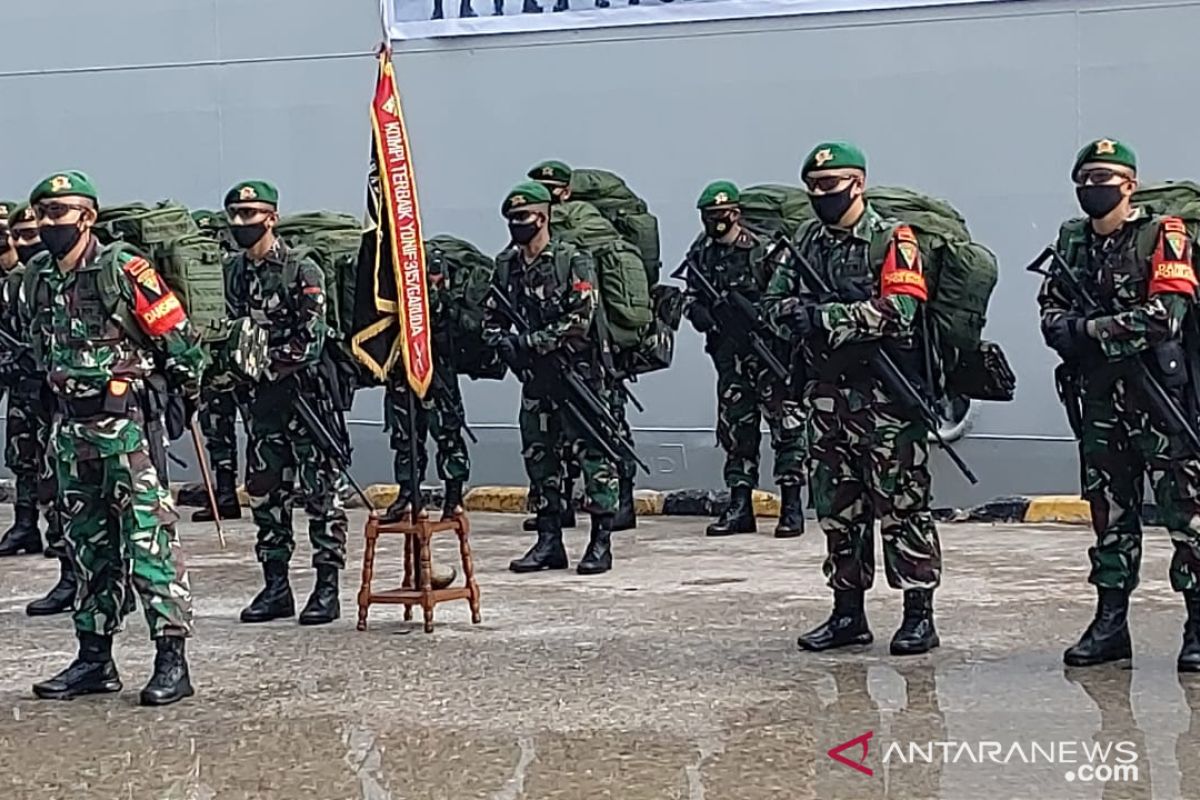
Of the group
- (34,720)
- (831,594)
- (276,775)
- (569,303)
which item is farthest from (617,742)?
(569,303)

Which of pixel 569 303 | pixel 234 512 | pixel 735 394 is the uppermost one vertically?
pixel 569 303

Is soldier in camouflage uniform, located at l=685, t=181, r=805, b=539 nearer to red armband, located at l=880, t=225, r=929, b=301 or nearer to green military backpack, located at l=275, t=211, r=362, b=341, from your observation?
green military backpack, located at l=275, t=211, r=362, b=341

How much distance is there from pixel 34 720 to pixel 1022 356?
7458mm

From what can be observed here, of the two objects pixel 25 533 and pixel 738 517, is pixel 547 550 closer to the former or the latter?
pixel 738 517

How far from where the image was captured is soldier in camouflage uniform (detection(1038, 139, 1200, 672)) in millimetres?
6992

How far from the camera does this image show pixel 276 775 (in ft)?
20.2

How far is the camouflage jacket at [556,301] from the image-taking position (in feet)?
32.3

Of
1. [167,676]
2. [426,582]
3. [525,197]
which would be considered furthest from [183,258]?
[525,197]

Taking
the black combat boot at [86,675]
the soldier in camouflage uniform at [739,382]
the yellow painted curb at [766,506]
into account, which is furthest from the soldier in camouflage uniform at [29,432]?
the yellow painted curb at [766,506]

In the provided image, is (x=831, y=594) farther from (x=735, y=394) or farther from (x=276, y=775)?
(x=276, y=775)

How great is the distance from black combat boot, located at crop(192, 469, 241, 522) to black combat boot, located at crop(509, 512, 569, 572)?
11.7 ft

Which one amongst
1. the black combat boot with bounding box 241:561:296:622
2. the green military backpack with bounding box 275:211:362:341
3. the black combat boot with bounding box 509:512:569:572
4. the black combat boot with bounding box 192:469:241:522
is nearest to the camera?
the black combat boot with bounding box 241:561:296:622

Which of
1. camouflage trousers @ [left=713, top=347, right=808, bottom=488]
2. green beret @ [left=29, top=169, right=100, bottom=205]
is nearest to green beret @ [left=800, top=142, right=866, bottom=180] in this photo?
green beret @ [left=29, top=169, right=100, bottom=205]

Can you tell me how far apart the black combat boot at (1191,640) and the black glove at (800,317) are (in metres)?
1.68
